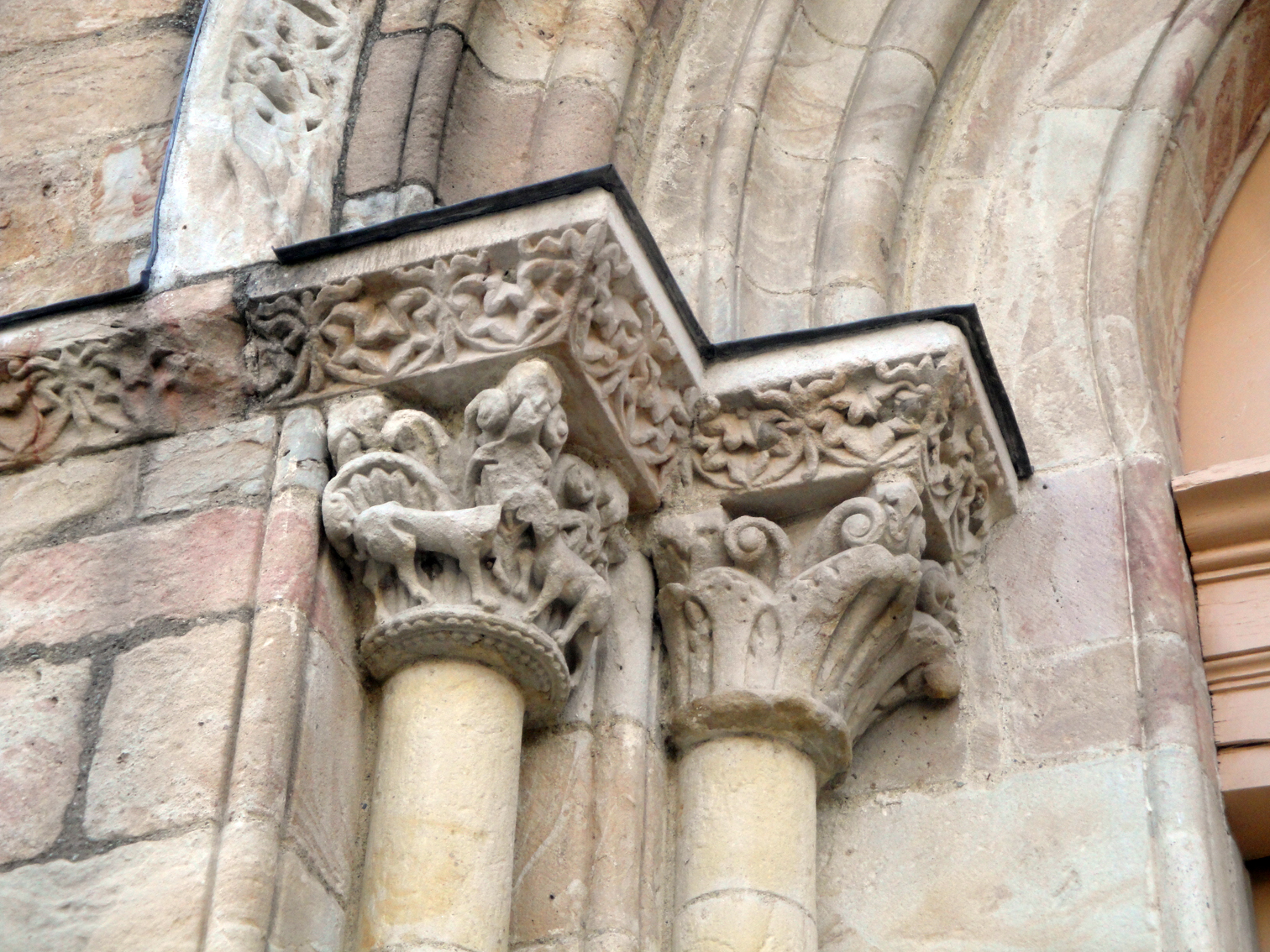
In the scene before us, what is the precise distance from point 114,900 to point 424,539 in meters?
0.68

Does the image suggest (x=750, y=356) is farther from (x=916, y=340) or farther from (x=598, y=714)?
(x=598, y=714)

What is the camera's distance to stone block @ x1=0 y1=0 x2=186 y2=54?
14.1 feet

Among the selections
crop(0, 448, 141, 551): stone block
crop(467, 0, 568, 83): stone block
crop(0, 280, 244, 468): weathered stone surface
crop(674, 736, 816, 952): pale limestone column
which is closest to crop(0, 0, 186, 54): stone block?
crop(467, 0, 568, 83): stone block

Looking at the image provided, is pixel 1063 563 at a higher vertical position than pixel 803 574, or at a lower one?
higher

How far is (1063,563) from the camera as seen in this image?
3.54 metres

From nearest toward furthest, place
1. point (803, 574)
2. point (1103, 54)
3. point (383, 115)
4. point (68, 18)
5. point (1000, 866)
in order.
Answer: point (1000, 866)
point (803, 574)
point (383, 115)
point (1103, 54)
point (68, 18)

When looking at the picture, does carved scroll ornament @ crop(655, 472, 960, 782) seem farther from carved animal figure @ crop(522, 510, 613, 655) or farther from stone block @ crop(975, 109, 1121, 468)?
stone block @ crop(975, 109, 1121, 468)

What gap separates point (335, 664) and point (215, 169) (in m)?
1.03

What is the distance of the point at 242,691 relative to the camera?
9.57ft

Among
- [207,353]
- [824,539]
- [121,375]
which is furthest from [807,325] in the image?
Answer: [121,375]

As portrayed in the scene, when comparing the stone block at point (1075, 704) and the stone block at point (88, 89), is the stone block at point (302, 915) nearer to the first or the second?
the stone block at point (1075, 704)

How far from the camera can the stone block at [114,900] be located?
2725 millimetres

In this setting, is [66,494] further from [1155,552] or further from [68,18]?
[1155,552]

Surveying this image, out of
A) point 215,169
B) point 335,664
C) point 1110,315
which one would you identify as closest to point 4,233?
point 215,169
